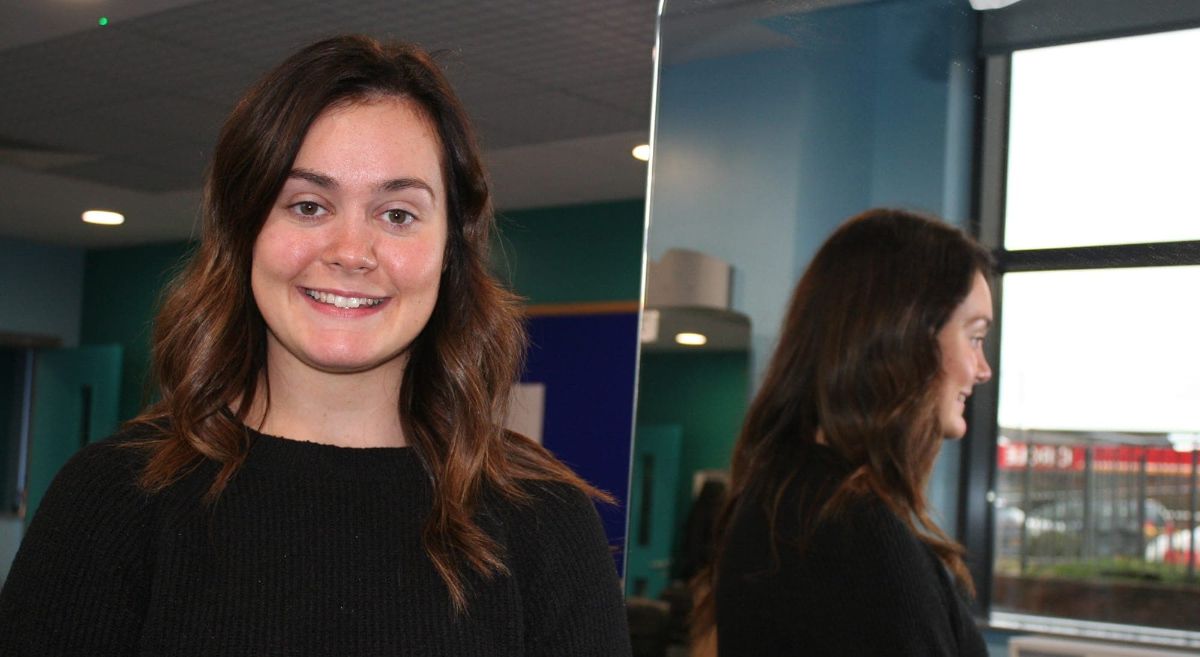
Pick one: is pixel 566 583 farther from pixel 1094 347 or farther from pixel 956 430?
pixel 1094 347

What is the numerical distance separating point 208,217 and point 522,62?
845 millimetres

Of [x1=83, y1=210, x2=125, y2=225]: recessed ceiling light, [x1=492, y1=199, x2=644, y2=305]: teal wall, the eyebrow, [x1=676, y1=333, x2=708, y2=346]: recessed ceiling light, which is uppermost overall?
[x1=492, y1=199, x2=644, y2=305]: teal wall

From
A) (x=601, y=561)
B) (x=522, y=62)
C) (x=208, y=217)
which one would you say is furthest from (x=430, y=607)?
(x=522, y=62)

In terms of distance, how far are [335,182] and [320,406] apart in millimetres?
189

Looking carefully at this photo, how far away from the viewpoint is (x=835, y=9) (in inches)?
54.6

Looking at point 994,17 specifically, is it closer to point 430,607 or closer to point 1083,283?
point 1083,283

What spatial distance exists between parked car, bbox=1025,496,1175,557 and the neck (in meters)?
0.63

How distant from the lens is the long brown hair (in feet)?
3.21

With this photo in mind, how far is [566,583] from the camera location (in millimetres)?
1007

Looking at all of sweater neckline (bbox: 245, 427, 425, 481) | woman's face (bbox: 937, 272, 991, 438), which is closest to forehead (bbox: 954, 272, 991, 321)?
woman's face (bbox: 937, 272, 991, 438)

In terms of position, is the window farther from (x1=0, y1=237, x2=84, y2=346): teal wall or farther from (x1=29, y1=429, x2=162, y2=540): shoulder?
(x1=0, y1=237, x2=84, y2=346): teal wall

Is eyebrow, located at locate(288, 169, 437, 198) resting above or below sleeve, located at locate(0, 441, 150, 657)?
above

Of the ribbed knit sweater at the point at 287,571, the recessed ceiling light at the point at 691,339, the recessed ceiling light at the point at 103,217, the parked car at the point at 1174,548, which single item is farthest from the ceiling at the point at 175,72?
the parked car at the point at 1174,548

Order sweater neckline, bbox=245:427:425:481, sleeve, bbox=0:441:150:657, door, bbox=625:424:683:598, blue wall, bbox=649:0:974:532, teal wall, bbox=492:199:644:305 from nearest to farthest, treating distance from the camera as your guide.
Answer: sleeve, bbox=0:441:150:657 < sweater neckline, bbox=245:427:425:481 < blue wall, bbox=649:0:974:532 < door, bbox=625:424:683:598 < teal wall, bbox=492:199:644:305
